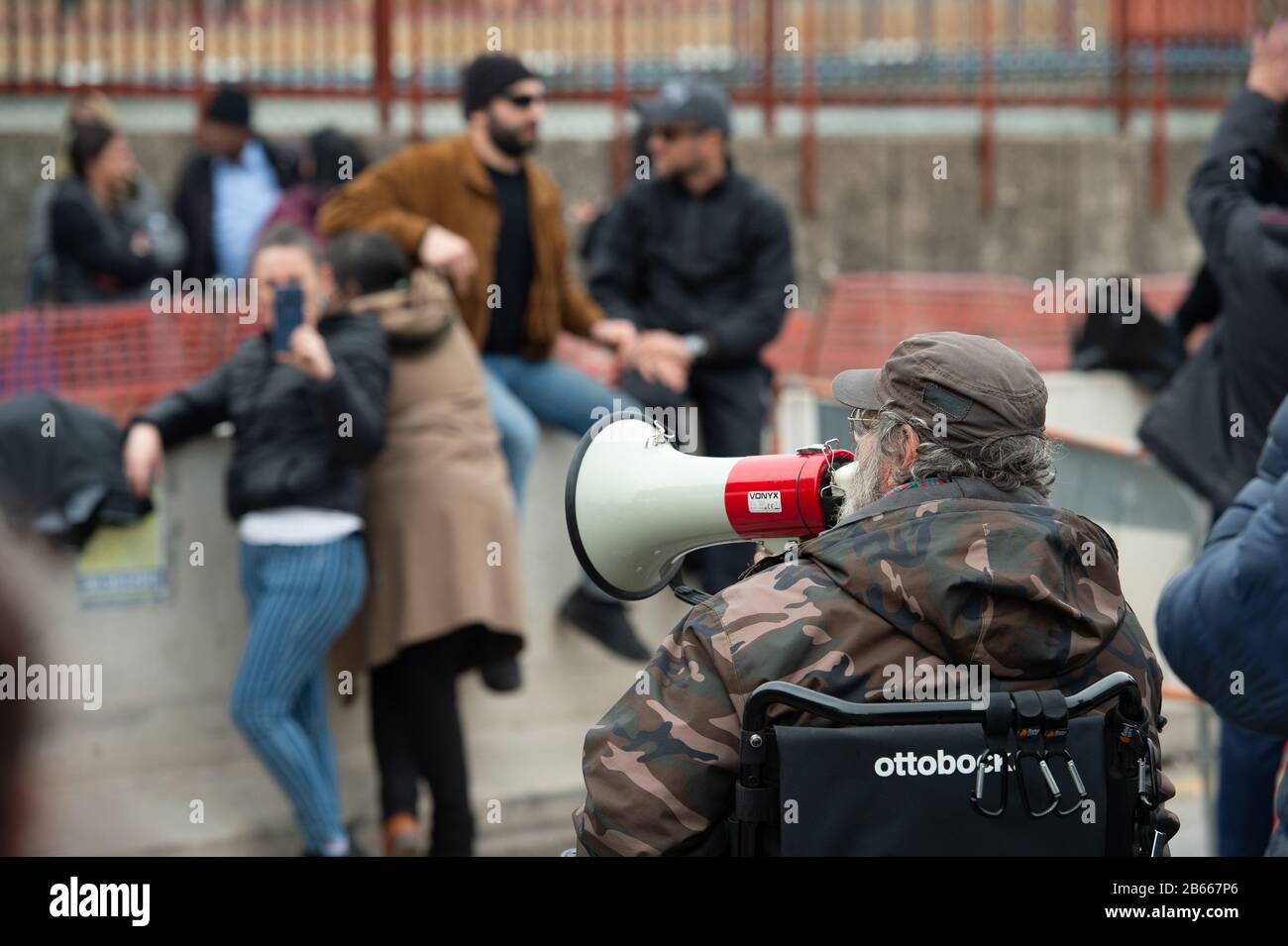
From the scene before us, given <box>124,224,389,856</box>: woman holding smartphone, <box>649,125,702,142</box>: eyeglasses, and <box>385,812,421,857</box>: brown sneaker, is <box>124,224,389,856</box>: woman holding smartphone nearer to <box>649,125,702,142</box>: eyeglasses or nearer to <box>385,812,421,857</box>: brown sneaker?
<box>385,812,421,857</box>: brown sneaker

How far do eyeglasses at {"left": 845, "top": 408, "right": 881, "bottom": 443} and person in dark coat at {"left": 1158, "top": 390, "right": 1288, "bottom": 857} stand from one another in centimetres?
92

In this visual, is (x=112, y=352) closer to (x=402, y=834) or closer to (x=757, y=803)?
(x=402, y=834)

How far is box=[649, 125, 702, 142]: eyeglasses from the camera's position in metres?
6.65

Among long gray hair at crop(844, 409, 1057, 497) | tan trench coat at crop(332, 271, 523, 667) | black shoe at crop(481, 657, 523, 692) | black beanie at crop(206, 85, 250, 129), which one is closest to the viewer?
long gray hair at crop(844, 409, 1057, 497)

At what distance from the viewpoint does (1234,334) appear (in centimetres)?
535

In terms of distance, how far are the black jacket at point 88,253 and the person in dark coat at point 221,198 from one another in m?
0.62

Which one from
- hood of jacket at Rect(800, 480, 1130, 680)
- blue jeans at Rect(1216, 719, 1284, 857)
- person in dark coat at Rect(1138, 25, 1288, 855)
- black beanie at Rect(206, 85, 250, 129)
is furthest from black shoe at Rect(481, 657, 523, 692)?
black beanie at Rect(206, 85, 250, 129)

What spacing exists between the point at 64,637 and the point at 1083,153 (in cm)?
1015

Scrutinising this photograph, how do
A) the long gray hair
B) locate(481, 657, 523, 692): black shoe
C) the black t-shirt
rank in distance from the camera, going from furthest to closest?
the black t-shirt → locate(481, 657, 523, 692): black shoe → the long gray hair

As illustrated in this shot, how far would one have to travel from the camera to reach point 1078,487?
627 centimetres

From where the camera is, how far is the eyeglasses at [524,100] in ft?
21.1

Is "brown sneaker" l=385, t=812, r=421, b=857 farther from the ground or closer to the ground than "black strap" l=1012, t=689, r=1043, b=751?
closer to the ground
